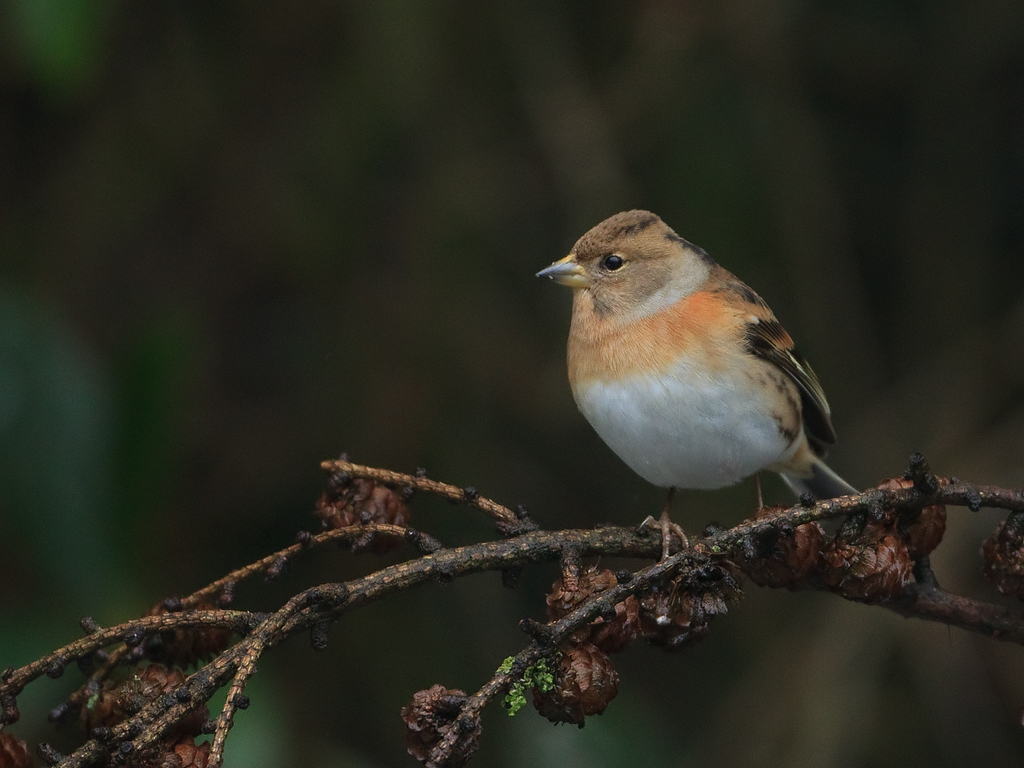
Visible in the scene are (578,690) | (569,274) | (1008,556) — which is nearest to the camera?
(578,690)

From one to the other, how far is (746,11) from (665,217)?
30.3 inches

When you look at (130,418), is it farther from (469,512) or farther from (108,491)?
(469,512)

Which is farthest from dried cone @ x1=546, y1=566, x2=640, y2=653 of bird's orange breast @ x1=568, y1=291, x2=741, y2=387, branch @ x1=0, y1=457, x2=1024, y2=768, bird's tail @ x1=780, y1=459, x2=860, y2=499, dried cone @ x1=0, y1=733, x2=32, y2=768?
bird's tail @ x1=780, y1=459, x2=860, y2=499

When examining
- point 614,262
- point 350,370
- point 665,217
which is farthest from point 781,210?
point 350,370

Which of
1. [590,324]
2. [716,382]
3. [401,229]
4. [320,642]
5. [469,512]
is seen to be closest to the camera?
[320,642]

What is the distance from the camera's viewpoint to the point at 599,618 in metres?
1.41

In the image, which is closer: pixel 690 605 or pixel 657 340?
pixel 690 605

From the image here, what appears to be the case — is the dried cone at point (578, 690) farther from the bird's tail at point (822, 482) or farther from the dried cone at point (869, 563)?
the bird's tail at point (822, 482)

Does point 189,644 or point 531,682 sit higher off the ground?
point 189,644

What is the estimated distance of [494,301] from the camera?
4031 millimetres

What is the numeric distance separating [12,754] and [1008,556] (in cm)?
131

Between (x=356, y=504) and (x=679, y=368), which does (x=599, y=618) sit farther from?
(x=679, y=368)

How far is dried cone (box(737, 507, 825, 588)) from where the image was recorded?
1539 mm

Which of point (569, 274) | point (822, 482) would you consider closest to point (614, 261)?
point (569, 274)
